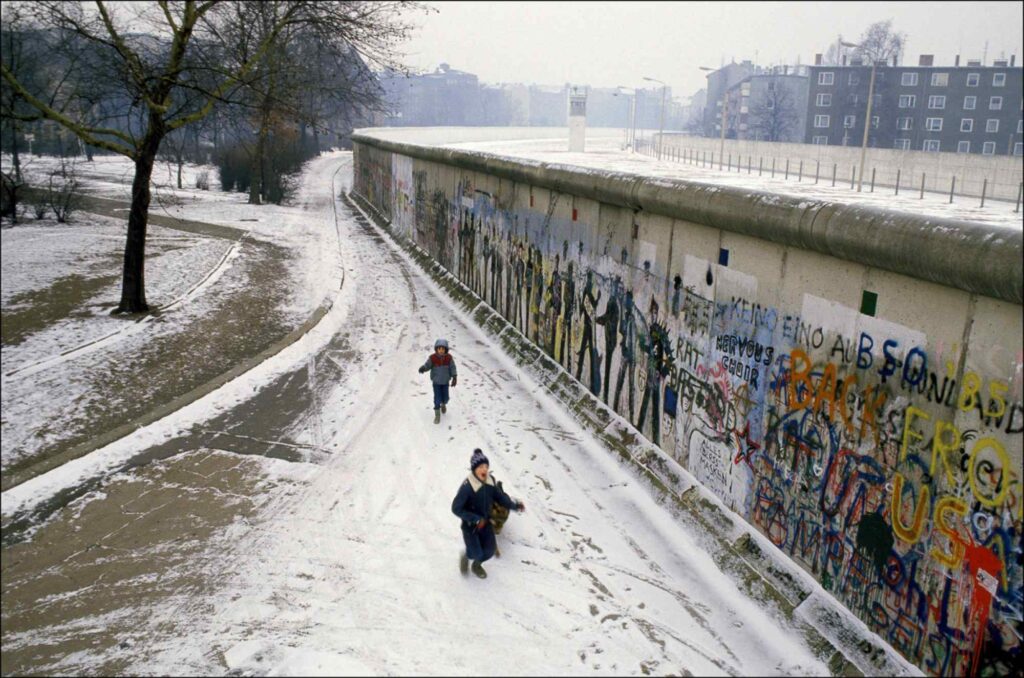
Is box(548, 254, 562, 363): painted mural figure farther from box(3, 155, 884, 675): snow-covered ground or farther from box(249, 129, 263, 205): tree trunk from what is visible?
box(249, 129, 263, 205): tree trunk

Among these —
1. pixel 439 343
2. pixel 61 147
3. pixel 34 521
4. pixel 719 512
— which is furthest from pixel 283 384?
pixel 61 147

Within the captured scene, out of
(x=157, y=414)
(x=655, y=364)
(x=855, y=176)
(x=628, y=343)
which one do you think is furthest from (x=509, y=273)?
(x=855, y=176)

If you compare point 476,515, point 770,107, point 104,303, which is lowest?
point 476,515

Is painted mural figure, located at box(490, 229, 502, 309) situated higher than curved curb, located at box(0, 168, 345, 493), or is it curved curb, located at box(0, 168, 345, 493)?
painted mural figure, located at box(490, 229, 502, 309)

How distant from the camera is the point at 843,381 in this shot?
19.8 feet

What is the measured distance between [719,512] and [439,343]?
432 cm

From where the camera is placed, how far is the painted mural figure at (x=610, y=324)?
998cm

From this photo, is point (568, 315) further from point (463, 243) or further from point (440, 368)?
point (463, 243)

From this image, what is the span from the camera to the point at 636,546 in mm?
7434

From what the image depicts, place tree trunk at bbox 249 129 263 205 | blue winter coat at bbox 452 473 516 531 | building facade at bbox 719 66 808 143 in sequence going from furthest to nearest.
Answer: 1. building facade at bbox 719 66 808 143
2. tree trunk at bbox 249 129 263 205
3. blue winter coat at bbox 452 473 516 531

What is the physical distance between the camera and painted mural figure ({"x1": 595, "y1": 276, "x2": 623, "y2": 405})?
998cm

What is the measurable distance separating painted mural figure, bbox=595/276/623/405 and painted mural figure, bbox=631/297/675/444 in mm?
796

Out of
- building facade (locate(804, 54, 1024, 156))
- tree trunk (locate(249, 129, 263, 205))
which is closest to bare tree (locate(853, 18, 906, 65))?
building facade (locate(804, 54, 1024, 156))

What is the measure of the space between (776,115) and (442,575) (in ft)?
277
